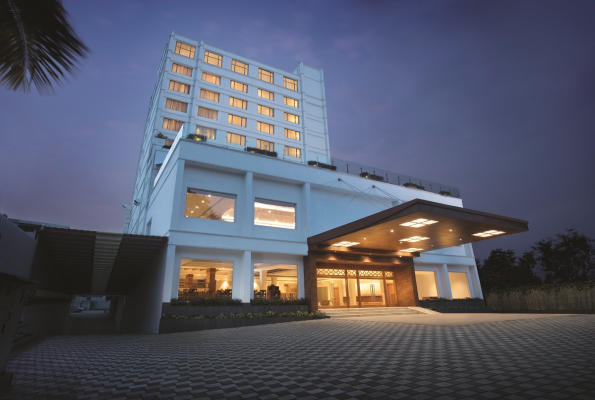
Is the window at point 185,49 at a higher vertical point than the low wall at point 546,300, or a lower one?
higher

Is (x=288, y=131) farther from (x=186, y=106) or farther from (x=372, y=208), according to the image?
(x=372, y=208)

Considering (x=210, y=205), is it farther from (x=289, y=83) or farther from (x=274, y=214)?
(x=289, y=83)

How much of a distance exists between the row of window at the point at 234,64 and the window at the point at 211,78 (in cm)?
154

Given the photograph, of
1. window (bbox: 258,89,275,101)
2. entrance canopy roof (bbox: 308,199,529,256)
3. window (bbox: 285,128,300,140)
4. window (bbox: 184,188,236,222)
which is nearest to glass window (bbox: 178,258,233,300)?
window (bbox: 184,188,236,222)

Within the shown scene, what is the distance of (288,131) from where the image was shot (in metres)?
32.7

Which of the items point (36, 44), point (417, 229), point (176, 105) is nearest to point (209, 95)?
point (176, 105)

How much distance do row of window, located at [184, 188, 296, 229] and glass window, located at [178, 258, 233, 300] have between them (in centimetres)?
249

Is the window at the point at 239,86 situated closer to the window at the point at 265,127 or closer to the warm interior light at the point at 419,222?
the window at the point at 265,127

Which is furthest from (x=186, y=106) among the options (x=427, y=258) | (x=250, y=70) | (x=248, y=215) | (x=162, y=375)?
(x=162, y=375)

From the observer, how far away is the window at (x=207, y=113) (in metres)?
29.5

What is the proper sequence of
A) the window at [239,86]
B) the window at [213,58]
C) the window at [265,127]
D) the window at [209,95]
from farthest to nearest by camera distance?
the window at [239,86]
the window at [213,58]
the window at [265,127]
the window at [209,95]

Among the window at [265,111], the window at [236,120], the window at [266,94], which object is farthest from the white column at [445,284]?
the window at [266,94]

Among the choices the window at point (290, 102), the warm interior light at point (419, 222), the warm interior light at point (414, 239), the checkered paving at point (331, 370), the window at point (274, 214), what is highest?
the window at point (290, 102)

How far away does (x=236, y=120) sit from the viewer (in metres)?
30.7
